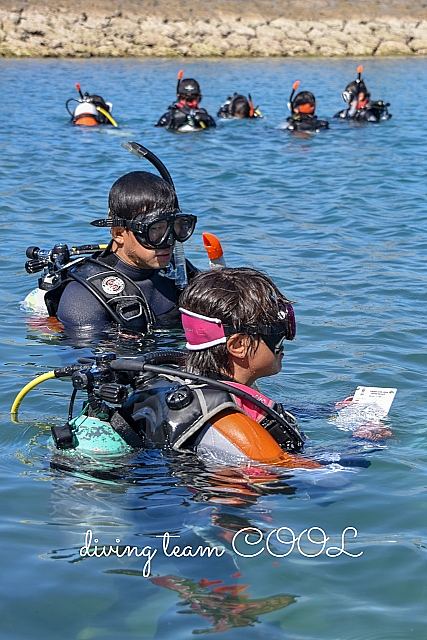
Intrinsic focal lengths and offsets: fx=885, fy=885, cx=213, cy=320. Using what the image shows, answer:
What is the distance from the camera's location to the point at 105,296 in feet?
17.4

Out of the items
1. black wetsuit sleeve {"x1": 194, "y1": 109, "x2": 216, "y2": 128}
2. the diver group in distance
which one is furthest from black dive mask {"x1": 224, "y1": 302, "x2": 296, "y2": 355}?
black wetsuit sleeve {"x1": 194, "y1": 109, "x2": 216, "y2": 128}

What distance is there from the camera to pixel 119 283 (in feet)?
17.5

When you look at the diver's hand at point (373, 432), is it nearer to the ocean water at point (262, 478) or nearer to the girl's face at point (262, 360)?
the ocean water at point (262, 478)

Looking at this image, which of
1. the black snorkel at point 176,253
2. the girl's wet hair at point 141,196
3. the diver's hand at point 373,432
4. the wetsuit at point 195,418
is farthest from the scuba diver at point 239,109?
the wetsuit at point 195,418

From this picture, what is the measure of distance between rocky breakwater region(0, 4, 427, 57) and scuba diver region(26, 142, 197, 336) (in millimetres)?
30726

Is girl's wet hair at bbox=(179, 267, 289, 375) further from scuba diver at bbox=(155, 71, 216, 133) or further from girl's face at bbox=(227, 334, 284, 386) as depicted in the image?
scuba diver at bbox=(155, 71, 216, 133)

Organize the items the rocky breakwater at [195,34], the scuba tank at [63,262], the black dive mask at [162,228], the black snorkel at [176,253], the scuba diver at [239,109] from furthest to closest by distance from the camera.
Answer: the rocky breakwater at [195,34] → the scuba diver at [239,109] → the scuba tank at [63,262] → the black snorkel at [176,253] → the black dive mask at [162,228]

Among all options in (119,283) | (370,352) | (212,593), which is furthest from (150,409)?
(370,352)

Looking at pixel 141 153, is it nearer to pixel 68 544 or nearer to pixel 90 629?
pixel 68 544

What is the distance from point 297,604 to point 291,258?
543 centimetres

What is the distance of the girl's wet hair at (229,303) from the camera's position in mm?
3400

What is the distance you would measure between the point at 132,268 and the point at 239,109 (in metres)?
12.7

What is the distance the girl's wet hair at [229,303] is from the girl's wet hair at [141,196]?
173 centimetres

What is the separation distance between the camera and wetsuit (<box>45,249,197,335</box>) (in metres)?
5.30
